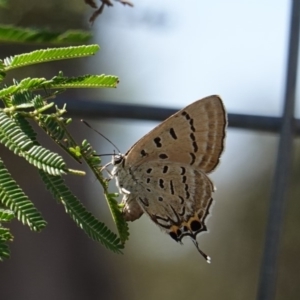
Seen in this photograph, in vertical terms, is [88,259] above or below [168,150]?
below

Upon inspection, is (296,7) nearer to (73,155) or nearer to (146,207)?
(146,207)

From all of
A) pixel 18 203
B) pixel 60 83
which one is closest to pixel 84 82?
pixel 60 83

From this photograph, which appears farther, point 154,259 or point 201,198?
point 154,259

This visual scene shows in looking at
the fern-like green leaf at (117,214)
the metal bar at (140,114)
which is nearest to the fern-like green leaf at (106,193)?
the fern-like green leaf at (117,214)

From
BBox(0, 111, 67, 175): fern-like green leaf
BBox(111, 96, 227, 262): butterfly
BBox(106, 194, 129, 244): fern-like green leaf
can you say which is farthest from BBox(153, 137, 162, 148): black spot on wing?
BBox(0, 111, 67, 175): fern-like green leaf

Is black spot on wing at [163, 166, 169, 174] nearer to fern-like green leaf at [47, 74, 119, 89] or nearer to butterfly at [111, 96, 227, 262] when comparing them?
butterfly at [111, 96, 227, 262]

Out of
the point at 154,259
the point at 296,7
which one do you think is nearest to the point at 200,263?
the point at 154,259

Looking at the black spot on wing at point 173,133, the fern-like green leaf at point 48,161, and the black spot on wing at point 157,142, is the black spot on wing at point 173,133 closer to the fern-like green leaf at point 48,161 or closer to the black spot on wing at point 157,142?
the black spot on wing at point 157,142

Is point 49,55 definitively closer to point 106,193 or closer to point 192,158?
point 106,193
